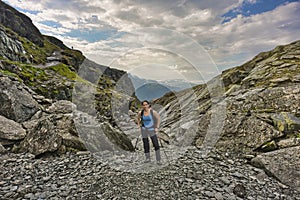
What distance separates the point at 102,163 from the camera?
11.9 metres

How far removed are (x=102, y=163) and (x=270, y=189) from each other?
933cm

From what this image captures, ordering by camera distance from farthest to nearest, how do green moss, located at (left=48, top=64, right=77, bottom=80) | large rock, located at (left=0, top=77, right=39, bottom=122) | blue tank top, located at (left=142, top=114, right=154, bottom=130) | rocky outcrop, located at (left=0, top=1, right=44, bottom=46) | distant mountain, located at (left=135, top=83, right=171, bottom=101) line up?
rocky outcrop, located at (left=0, top=1, right=44, bottom=46) < green moss, located at (left=48, top=64, right=77, bottom=80) < large rock, located at (left=0, top=77, right=39, bottom=122) < distant mountain, located at (left=135, top=83, right=171, bottom=101) < blue tank top, located at (left=142, top=114, right=154, bottom=130)

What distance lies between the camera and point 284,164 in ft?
31.6

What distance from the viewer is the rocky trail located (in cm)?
844

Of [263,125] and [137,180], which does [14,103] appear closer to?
[137,180]

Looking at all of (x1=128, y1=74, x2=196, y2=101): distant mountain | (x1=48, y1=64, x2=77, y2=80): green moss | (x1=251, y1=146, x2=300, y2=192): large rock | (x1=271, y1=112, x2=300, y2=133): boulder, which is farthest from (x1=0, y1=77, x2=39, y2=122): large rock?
(x1=48, y1=64, x2=77, y2=80): green moss

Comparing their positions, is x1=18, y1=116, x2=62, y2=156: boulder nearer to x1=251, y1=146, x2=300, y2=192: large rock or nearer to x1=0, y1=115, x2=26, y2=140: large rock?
x1=0, y1=115, x2=26, y2=140: large rock

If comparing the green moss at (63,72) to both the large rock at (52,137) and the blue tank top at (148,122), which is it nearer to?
the large rock at (52,137)

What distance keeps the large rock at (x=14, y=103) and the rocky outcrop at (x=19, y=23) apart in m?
167

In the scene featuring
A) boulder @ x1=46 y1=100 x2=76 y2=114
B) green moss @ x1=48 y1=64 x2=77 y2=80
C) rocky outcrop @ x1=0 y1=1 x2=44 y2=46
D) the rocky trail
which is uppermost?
rocky outcrop @ x1=0 y1=1 x2=44 y2=46

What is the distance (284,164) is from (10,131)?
17836mm

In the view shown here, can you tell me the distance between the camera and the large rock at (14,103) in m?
17.4

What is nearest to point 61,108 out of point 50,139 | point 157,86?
point 50,139

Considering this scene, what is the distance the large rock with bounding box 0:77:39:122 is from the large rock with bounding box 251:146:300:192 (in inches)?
799
